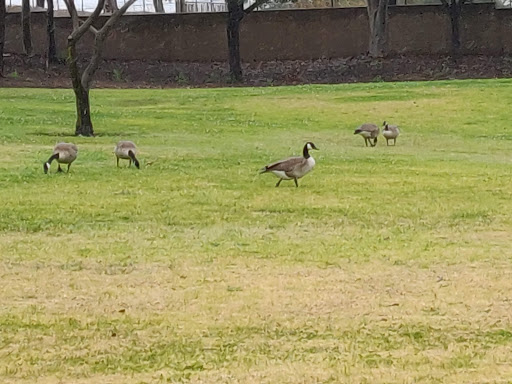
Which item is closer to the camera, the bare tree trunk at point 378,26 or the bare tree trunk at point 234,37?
the bare tree trunk at point 234,37

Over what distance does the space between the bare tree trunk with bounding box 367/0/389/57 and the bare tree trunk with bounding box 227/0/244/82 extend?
525 cm

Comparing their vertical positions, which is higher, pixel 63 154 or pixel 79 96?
pixel 79 96

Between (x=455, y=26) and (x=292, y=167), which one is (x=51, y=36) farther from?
(x=292, y=167)

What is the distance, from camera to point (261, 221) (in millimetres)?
12000

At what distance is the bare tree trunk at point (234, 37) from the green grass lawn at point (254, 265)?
1951 centimetres

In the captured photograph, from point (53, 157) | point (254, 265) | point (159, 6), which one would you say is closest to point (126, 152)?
point (53, 157)

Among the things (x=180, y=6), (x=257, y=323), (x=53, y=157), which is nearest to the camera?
(x=257, y=323)

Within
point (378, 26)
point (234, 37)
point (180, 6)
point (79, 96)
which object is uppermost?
point (180, 6)

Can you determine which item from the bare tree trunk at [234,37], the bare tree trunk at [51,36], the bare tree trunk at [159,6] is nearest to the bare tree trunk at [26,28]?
the bare tree trunk at [51,36]

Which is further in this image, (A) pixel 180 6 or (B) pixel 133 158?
(A) pixel 180 6

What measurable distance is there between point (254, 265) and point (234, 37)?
31849 mm

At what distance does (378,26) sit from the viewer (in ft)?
137

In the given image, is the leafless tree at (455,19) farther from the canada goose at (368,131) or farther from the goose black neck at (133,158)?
the goose black neck at (133,158)

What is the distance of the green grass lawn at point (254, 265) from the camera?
658 centimetres
